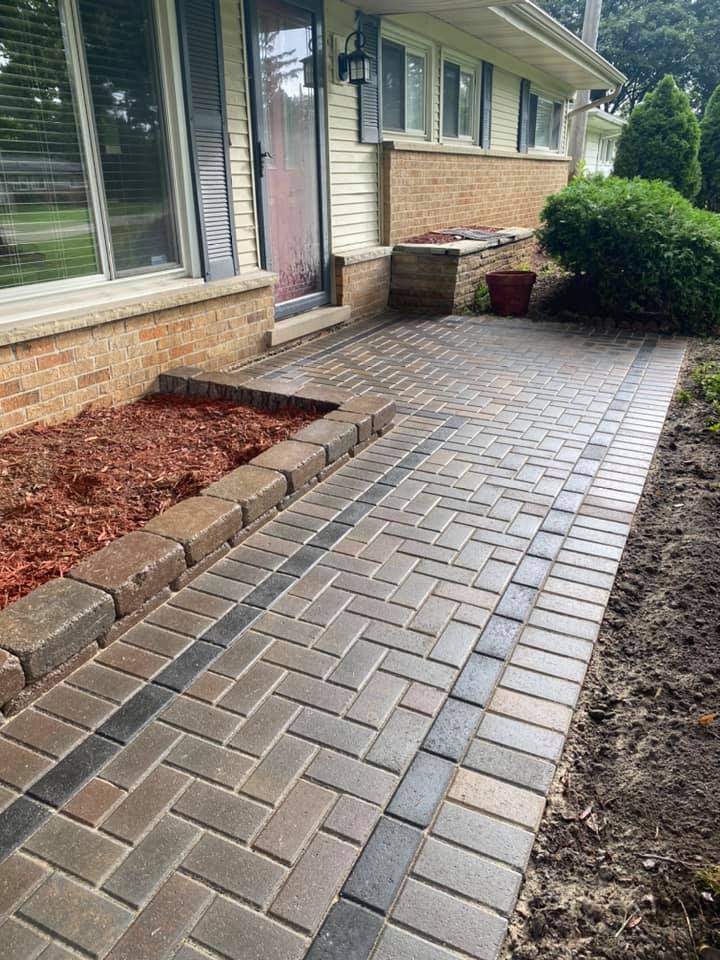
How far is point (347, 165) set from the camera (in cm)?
756

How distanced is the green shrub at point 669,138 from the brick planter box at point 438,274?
30.7 feet

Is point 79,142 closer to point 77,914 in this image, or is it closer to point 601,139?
point 77,914

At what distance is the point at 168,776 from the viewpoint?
6.51 feet

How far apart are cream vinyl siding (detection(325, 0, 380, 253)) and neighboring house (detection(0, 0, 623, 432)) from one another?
0.08ft

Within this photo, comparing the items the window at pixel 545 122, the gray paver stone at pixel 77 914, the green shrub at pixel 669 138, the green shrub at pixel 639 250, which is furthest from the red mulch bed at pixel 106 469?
the green shrub at pixel 669 138

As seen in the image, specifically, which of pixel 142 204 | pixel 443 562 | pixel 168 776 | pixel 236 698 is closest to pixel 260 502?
pixel 443 562

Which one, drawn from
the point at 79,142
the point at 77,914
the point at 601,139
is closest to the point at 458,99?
Result: the point at 79,142

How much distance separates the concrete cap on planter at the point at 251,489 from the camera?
3.27 m

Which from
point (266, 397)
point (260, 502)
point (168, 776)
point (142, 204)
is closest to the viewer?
point (168, 776)

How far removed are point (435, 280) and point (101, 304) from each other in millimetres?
4563

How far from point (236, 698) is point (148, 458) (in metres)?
1.98

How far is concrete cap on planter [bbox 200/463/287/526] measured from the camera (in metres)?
3.27

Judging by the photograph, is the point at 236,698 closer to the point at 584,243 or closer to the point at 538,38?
the point at 584,243

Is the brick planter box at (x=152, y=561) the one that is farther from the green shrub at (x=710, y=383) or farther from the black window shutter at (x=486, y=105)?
the black window shutter at (x=486, y=105)
